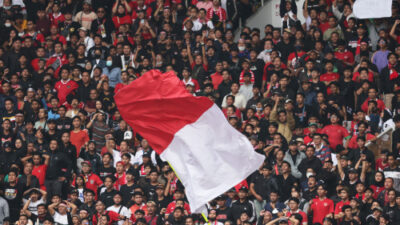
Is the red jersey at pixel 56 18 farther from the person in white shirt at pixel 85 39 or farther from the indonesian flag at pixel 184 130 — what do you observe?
the indonesian flag at pixel 184 130

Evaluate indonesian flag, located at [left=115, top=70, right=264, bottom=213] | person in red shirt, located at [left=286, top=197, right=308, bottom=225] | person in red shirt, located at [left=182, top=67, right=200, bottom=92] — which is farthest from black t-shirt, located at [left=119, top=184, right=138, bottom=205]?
indonesian flag, located at [left=115, top=70, right=264, bottom=213]

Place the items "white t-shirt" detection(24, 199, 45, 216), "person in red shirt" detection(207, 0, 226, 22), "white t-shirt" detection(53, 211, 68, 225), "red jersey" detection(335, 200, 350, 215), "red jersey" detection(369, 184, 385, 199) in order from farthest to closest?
"person in red shirt" detection(207, 0, 226, 22) → "white t-shirt" detection(24, 199, 45, 216) → "white t-shirt" detection(53, 211, 68, 225) → "red jersey" detection(369, 184, 385, 199) → "red jersey" detection(335, 200, 350, 215)

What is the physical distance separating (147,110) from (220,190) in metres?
1.57

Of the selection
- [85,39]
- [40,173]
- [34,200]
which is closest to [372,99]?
[40,173]

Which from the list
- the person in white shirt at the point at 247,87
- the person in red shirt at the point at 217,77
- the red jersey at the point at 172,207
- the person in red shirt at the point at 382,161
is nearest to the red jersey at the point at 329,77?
the person in white shirt at the point at 247,87

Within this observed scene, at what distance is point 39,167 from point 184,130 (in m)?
9.20

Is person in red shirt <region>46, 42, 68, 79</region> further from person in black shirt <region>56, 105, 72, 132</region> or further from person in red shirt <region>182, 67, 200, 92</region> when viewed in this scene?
person in red shirt <region>182, 67, 200, 92</region>

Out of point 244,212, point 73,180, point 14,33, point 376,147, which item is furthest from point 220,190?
point 14,33

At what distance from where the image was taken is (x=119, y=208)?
22359mm

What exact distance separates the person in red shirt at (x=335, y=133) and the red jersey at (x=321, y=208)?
7.69 ft

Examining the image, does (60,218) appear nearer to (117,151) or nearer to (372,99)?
(117,151)

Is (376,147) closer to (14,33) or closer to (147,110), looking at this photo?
(147,110)

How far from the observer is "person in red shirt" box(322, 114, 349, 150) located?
22938mm

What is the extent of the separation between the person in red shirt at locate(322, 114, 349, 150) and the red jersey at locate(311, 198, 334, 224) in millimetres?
2345
